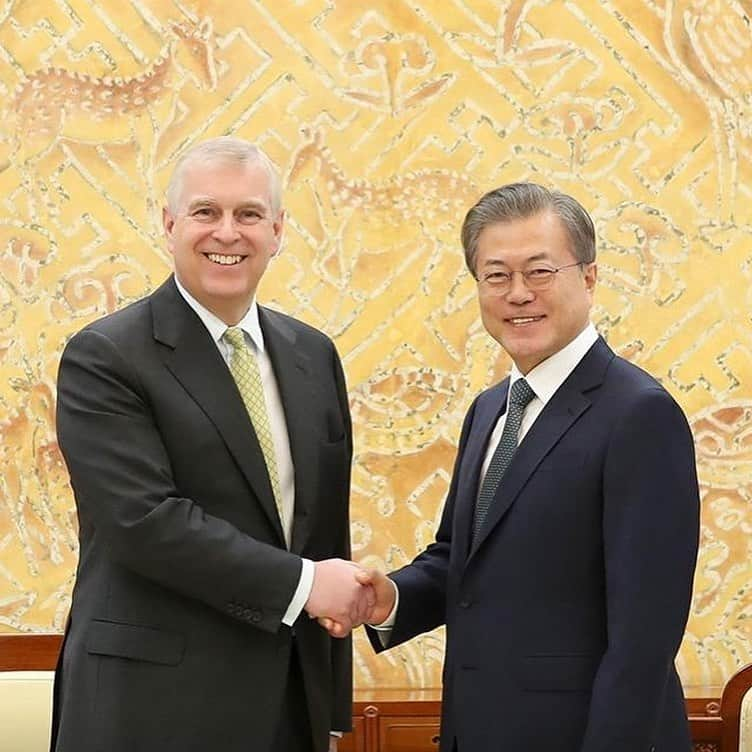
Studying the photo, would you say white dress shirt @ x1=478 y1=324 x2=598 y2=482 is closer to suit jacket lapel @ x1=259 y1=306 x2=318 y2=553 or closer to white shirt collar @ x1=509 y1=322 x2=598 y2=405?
white shirt collar @ x1=509 y1=322 x2=598 y2=405

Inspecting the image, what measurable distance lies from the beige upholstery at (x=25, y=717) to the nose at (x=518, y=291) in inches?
59.5

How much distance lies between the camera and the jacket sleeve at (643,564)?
7.05 ft

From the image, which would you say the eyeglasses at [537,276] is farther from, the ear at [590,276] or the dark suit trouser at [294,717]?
the dark suit trouser at [294,717]

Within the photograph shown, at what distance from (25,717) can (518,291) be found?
1.59 metres

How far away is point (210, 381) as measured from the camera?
2449 mm

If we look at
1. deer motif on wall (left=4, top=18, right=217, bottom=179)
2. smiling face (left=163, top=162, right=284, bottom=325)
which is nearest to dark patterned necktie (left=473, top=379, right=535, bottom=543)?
smiling face (left=163, top=162, right=284, bottom=325)

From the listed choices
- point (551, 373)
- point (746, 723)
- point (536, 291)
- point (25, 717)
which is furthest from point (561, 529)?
point (25, 717)

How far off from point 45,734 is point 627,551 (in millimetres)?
1589

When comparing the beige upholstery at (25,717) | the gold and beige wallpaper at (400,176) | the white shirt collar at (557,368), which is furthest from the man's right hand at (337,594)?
the gold and beige wallpaper at (400,176)

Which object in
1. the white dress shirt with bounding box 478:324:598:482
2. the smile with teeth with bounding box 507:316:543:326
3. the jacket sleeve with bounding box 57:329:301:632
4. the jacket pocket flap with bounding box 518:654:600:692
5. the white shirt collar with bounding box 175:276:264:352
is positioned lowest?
the jacket pocket flap with bounding box 518:654:600:692

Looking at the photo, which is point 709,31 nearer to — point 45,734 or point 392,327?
point 392,327

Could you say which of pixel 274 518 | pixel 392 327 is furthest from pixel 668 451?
pixel 392 327

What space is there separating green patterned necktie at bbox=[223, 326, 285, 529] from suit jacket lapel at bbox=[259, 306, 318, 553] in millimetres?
40

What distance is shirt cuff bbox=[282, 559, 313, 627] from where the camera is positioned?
239 cm
